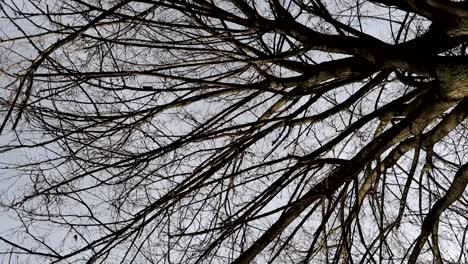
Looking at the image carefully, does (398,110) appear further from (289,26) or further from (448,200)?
(289,26)

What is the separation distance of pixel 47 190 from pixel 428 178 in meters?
3.39

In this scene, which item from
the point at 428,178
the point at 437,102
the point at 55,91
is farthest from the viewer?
the point at 428,178

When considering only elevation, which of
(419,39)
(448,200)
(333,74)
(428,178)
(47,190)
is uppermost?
(47,190)

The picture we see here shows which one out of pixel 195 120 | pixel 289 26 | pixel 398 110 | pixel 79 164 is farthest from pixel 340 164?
pixel 79 164

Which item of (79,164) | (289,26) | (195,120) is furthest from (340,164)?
(79,164)

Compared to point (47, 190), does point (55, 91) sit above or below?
above

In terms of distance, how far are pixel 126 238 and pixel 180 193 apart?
535 millimetres

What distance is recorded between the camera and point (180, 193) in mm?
3641

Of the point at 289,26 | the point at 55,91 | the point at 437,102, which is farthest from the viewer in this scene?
the point at 55,91

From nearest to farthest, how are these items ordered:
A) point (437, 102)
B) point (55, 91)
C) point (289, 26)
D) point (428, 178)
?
point (437, 102), point (289, 26), point (55, 91), point (428, 178)

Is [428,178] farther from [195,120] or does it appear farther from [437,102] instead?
[195,120]

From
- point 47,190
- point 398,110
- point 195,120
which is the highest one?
point 195,120

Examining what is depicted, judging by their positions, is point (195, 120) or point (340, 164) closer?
point (340, 164)

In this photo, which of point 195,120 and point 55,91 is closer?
point 55,91
